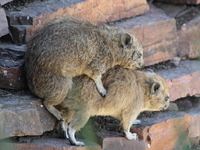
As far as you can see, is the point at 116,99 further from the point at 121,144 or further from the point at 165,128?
the point at 165,128

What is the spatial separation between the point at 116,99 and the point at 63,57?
127 centimetres

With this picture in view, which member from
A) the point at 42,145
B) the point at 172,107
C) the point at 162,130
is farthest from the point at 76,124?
the point at 172,107

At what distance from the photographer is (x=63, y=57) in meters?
5.93

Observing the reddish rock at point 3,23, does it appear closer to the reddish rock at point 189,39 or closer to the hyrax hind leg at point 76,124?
the hyrax hind leg at point 76,124

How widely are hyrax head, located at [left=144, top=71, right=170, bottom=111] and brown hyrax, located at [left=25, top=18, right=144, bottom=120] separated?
0.98 meters

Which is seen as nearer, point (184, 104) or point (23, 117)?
point (23, 117)

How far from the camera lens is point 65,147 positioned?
5.97 meters

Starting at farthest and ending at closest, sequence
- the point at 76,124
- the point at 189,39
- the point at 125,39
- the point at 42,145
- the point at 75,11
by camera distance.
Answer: the point at 189,39, the point at 75,11, the point at 125,39, the point at 76,124, the point at 42,145

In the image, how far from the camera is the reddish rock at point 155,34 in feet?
27.1

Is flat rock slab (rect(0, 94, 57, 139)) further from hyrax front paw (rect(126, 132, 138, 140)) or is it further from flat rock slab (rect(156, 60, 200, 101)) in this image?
flat rock slab (rect(156, 60, 200, 101))

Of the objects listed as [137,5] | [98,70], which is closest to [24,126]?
[98,70]

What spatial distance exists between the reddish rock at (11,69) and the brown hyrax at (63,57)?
27 centimetres

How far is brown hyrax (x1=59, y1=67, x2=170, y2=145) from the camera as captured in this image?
6.30 meters

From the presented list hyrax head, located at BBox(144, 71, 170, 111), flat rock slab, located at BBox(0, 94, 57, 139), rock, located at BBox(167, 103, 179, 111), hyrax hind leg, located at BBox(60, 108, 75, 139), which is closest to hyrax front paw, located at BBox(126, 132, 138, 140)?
hyrax head, located at BBox(144, 71, 170, 111)
